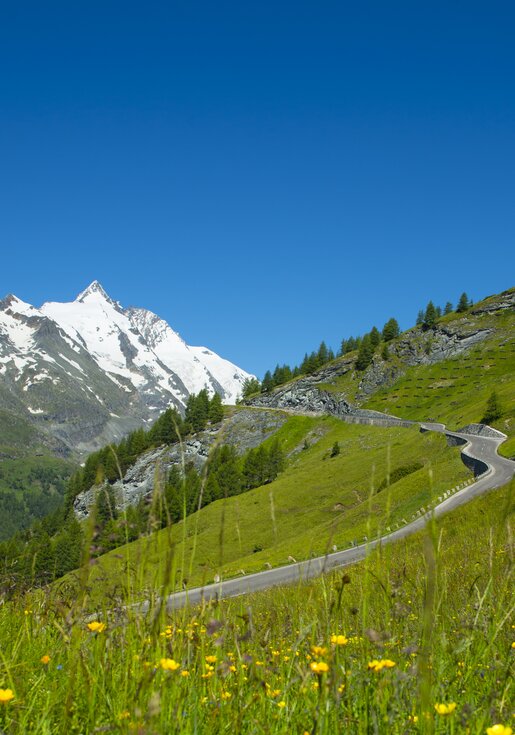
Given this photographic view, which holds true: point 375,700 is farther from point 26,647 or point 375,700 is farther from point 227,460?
point 227,460

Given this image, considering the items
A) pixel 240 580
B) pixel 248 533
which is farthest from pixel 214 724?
pixel 248 533

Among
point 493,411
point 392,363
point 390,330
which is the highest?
point 390,330

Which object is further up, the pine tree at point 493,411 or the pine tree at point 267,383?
the pine tree at point 267,383

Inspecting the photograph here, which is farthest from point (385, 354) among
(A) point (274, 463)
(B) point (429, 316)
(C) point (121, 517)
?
(C) point (121, 517)

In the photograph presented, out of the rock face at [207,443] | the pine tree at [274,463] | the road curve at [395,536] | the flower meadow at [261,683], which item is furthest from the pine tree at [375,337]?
the flower meadow at [261,683]

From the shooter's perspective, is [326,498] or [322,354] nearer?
[326,498]

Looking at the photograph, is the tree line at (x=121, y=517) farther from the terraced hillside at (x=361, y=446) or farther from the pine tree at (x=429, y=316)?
the pine tree at (x=429, y=316)

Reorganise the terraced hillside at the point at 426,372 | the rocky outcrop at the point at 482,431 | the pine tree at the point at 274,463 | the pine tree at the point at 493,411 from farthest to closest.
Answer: the terraced hillside at the point at 426,372 < the pine tree at the point at 274,463 < the pine tree at the point at 493,411 < the rocky outcrop at the point at 482,431

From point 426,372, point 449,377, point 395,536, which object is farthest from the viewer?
point 426,372

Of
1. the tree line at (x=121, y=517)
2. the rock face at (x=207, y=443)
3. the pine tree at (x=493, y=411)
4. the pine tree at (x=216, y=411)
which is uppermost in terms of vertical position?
the pine tree at (x=216, y=411)

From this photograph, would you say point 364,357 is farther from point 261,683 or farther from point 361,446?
point 261,683

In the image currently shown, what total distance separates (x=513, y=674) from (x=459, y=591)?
5.73 m

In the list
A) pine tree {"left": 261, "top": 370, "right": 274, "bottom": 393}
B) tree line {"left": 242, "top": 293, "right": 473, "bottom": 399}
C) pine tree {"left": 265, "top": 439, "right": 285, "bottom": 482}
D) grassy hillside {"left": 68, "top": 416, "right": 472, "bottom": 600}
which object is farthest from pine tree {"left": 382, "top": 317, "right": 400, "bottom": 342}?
pine tree {"left": 265, "top": 439, "right": 285, "bottom": 482}

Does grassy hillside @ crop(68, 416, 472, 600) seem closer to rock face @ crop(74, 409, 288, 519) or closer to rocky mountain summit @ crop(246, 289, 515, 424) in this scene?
rock face @ crop(74, 409, 288, 519)
